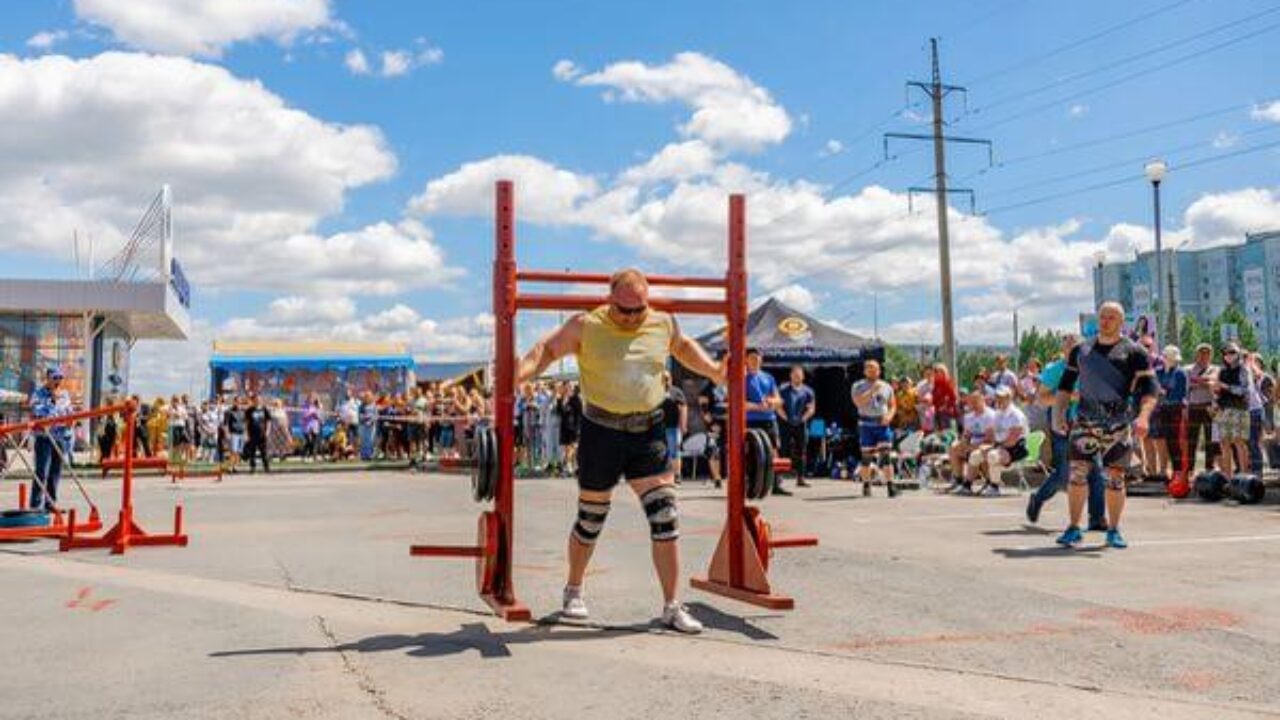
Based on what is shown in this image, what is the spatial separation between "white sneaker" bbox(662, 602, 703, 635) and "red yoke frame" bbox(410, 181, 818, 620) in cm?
58

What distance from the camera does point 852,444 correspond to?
65.0 ft

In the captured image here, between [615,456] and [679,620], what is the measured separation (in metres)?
0.93

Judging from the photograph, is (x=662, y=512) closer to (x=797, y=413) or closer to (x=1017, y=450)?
(x=1017, y=450)

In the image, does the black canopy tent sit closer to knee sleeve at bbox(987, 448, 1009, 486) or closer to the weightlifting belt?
knee sleeve at bbox(987, 448, 1009, 486)

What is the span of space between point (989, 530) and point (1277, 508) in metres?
4.62

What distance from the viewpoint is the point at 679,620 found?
556 cm

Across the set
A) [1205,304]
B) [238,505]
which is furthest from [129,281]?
[1205,304]

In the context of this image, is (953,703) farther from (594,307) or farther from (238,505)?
(238,505)

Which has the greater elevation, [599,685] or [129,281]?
[129,281]

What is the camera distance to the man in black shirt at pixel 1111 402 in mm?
8797

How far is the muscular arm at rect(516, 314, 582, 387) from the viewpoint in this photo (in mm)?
5785

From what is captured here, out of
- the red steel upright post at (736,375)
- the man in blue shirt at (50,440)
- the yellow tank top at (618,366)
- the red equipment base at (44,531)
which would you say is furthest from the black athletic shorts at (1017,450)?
the man in blue shirt at (50,440)

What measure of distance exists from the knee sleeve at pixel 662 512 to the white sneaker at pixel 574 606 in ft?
1.72

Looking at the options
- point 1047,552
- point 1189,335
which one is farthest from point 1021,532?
Result: point 1189,335
